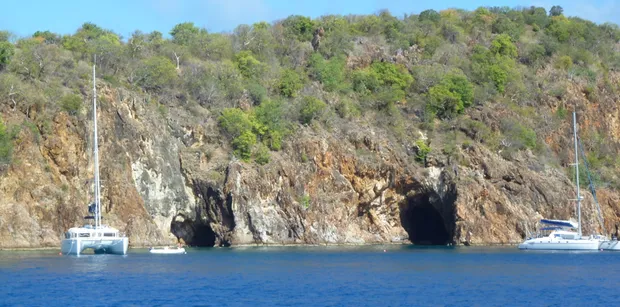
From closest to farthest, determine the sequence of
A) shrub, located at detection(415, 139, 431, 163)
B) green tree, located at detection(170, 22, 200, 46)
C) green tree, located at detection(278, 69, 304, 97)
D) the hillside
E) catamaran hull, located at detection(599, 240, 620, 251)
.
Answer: catamaran hull, located at detection(599, 240, 620, 251) < the hillside < shrub, located at detection(415, 139, 431, 163) < green tree, located at detection(278, 69, 304, 97) < green tree, located at detection(170, 22, 200, 46)

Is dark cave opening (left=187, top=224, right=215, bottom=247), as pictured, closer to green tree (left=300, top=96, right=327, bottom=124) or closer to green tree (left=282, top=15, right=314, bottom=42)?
green tree (left=300, top=96, right=327, bottom=124)

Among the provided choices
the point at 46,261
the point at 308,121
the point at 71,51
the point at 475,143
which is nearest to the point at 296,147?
the point at 308,121

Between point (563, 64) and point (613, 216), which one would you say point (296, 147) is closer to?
point (613, 216)

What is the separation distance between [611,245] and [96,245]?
53.3 meters

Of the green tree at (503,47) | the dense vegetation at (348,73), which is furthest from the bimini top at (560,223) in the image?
the green tree at (503,47)

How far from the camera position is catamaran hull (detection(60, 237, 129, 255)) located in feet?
298

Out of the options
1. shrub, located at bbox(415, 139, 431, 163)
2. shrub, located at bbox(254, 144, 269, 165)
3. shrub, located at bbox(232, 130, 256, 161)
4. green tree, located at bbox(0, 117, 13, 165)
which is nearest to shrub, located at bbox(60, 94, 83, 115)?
green tree, located at bbox(0, 117, 13, 165)

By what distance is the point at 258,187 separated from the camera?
358 ft

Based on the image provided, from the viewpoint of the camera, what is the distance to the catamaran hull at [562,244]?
104062 millimetres

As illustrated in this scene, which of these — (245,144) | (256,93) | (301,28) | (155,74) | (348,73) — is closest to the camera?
(245,144)

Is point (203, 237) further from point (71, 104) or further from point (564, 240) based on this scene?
point (564, 240)

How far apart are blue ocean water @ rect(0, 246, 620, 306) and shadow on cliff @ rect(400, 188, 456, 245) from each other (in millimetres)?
18707

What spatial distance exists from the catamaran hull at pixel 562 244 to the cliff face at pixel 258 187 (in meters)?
8.64

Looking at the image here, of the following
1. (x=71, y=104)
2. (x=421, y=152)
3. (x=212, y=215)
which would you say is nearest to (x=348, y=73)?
(x=421, y=152)
